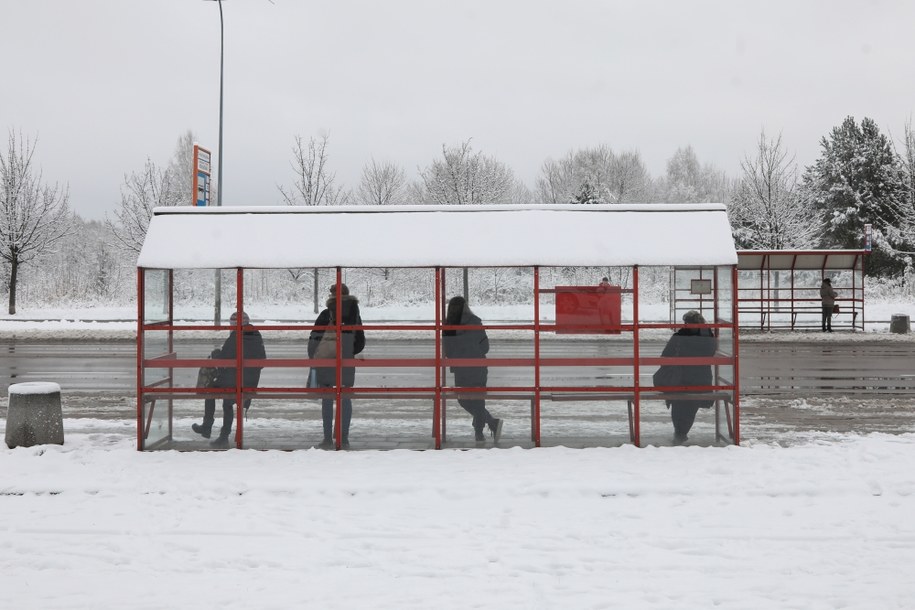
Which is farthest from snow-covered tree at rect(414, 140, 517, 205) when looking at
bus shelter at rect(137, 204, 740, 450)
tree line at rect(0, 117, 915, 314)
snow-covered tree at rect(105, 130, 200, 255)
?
bus shelter at rect(137, 204, 740, 450)

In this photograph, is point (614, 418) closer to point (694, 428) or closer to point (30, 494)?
point (694, 428)

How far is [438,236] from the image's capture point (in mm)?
9195

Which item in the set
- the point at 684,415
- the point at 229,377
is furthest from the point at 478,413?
the point at 229,377

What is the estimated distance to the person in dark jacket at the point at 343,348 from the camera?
9.33m

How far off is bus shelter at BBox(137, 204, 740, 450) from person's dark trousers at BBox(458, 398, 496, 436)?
114 millimetres

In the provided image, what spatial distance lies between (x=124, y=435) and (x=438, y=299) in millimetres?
4443

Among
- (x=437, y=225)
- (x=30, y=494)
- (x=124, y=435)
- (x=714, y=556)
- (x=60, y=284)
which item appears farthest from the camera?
(x=60, y=284)

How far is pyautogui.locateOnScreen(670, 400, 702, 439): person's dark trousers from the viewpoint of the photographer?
9352 mm

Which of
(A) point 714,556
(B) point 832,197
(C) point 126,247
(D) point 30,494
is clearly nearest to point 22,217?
(C) point 126,247

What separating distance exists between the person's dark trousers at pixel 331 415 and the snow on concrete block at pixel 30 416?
309cm

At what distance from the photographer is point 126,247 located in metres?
38.2

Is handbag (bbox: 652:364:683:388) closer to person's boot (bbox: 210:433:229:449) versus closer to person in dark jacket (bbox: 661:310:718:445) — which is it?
person in dark jacket (bbox: 661:310:718:445)

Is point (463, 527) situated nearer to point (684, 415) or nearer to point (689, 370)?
point (684, 415)

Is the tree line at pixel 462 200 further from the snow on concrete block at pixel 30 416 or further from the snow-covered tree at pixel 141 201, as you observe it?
the snow on concrete block at pixel 30 416
